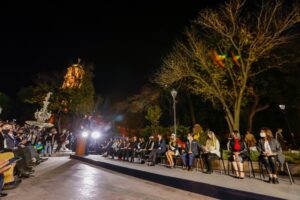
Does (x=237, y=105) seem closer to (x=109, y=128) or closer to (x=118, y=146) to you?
(x=118, y=146)

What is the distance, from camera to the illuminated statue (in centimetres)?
3117

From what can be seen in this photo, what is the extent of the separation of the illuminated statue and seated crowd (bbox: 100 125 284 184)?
19.3 metres

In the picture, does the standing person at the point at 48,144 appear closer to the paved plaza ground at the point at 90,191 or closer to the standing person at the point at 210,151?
the paved plaza ground at the point at 90,191

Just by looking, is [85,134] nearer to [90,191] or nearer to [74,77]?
[90,191]

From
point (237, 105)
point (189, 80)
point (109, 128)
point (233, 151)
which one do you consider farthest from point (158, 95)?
point (233, 151)

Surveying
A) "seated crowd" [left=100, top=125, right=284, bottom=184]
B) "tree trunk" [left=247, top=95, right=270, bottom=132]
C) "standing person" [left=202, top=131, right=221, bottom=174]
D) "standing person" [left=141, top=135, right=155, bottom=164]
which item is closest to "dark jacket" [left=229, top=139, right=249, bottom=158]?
"seated crowd" [left=100, top=125, right=284, bottom=184]

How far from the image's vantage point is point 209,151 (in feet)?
27.8

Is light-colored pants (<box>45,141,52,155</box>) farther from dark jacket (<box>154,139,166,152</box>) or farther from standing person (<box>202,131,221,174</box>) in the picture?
standing person (<box>202,131,221,174</box>)

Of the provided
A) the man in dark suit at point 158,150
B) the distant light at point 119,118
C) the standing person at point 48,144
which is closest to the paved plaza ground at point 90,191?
the man in dark suit at point 158,150

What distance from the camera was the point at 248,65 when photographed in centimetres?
1295

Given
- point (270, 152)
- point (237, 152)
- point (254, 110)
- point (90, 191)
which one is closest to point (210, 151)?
point (237, 152)

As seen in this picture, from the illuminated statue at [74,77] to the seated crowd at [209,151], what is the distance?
19.3 meters

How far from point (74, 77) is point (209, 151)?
2661 cm

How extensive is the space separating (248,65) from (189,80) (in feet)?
14.6
